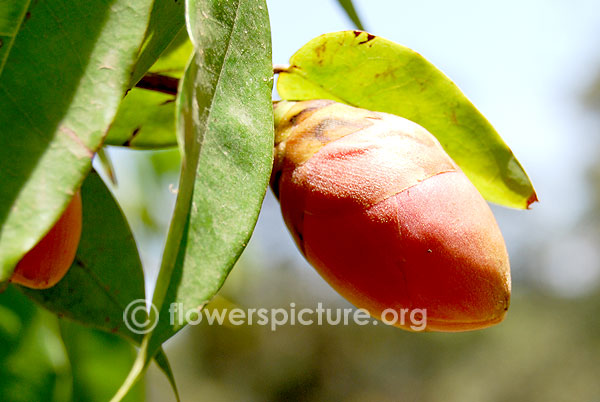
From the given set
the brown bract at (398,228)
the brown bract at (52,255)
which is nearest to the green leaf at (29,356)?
the brown bract at (52,255)

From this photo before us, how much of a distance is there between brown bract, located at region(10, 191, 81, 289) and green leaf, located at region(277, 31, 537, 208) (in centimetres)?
35

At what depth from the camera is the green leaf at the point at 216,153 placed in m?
0.41

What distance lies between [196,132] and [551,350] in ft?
46.0

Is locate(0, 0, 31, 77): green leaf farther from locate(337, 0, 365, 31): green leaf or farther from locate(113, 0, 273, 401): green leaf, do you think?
locate(337, 0, 365, 31): green leaf

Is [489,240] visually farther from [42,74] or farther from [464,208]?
[42,74]

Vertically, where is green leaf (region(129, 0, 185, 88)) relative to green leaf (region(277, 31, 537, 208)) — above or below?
above

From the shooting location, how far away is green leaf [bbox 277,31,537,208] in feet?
2.55

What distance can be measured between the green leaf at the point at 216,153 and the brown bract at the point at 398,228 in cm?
15

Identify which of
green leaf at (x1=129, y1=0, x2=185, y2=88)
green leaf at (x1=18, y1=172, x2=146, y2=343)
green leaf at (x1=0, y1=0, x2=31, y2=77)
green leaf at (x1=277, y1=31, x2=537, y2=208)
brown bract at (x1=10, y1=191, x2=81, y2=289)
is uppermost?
green leaf at (x1=0, y1=0, x2=31, y2=77)

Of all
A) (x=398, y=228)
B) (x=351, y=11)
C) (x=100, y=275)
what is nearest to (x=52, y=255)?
(x=100, y=275)

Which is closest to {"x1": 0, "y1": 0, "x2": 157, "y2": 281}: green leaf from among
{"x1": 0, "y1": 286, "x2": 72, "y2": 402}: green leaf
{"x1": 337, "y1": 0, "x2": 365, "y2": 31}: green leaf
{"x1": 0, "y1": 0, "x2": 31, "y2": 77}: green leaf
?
{"x1": 0, "y1": 0, "x2": 31, "y2": 77}: green leaf

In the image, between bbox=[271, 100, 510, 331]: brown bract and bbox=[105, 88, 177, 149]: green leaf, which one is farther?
bbox=[105, 88, 177, 149]: green leaf

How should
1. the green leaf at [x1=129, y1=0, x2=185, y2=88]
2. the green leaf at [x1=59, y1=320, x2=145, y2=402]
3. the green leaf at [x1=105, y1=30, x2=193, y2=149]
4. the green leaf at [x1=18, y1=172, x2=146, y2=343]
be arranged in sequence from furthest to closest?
the green leaf at [x1=59, y1=320, x2=145, y2=402] < the green leaf at [x1=105, y1=30, x2=193, y2=149] < the green leaf at [x1=18, y1=172, x2=146, y2=343] < the green leaf at [x1=129, y1=0, x2=185, y2=88]

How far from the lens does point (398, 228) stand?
2.02 ft
